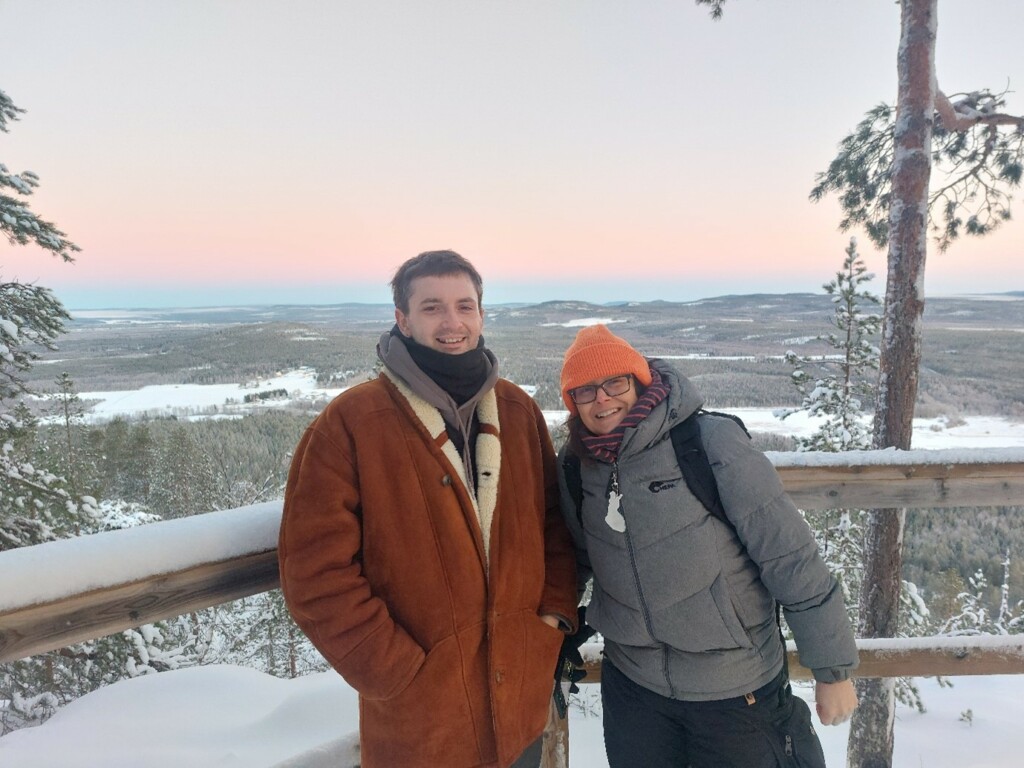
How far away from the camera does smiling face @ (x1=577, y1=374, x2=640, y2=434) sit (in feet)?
5.16

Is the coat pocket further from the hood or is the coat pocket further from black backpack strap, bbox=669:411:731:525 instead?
the hood

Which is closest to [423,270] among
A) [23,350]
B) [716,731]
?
[716,731]

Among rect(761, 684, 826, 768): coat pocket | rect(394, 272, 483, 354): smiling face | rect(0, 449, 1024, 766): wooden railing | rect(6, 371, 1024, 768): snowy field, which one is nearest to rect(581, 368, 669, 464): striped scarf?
rect(394, 272, 483, 354): smiling face

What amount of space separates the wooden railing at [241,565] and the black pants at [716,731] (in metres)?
0.21

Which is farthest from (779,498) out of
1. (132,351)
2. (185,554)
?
(132,351)

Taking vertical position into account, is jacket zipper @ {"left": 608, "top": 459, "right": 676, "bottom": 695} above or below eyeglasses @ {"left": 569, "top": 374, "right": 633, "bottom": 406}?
below

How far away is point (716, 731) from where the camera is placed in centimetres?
150

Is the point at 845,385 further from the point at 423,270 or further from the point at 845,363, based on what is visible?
the point at 423,270

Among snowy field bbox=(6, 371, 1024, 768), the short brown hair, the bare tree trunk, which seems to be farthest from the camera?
the bare tree trunk

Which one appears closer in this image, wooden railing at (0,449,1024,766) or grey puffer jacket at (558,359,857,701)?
wooden railing at (0,449,1024,766)

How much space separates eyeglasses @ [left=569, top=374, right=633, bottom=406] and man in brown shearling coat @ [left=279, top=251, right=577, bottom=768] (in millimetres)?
166

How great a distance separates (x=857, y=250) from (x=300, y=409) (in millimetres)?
43193

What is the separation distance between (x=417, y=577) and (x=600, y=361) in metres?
0.72

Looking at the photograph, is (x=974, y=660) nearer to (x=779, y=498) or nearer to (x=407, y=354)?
(x=779, y=498)
